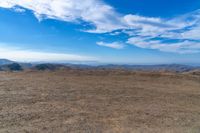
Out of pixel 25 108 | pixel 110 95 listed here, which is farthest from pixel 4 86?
pixel 110 95

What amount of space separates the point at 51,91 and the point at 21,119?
5.14 m

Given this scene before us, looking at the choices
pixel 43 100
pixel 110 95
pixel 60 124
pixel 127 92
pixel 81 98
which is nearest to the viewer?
pixel 60 124

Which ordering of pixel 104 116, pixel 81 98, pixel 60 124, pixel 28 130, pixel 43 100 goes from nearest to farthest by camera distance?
pixel 28 130 < pixel 60 124 < pixel 104 116 < pixel 43 100 < pixel 81 98

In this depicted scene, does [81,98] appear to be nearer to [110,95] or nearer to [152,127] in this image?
[110,95]

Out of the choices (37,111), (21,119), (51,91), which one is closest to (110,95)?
(51,91)

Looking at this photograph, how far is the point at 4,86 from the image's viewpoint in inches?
562

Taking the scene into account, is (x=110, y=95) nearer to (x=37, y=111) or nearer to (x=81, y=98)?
(x=81, y=98)

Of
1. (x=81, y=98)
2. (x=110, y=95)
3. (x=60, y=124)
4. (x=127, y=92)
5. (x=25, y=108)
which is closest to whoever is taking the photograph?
(x=60, y=124)

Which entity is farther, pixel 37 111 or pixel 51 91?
pixel 51 91

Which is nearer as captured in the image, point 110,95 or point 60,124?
point 60,124

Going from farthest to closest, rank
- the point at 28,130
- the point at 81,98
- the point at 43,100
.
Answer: the point at 81,98
the point at 43,100
the point at 28,130

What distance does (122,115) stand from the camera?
9.02m

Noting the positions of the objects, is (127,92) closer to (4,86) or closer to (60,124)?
(60,124)

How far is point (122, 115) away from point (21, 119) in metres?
3.89
